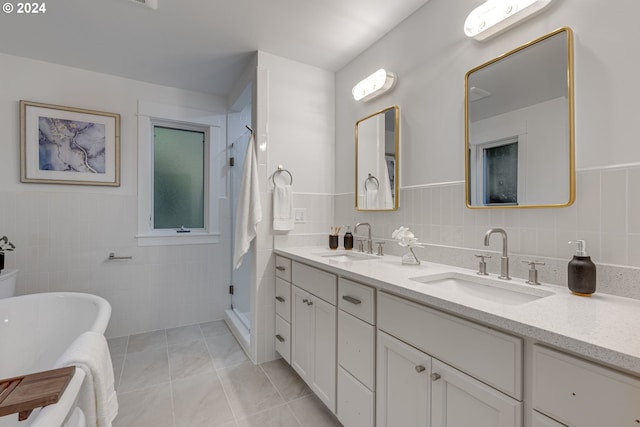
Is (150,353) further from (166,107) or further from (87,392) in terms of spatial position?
(166,107)

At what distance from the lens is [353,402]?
1.37 m

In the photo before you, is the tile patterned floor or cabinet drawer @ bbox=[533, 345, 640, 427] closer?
cabinet drawer @ bbox=[533, 345, 640, 427]

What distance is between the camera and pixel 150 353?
2.38m

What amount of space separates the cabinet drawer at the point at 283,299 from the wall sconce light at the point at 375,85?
1480 mm

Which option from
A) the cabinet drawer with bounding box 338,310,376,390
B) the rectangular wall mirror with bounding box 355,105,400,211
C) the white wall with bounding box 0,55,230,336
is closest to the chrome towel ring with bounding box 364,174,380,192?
the rectangular wall mirror with bounding box 355,105,400,211

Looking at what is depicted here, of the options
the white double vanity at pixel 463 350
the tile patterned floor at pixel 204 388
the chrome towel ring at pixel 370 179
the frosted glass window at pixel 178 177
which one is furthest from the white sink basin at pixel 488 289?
the frosted glass window at pixel 178 177

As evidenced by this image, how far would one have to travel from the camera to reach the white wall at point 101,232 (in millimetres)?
2342

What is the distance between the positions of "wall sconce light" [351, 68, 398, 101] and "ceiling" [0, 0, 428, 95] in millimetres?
317

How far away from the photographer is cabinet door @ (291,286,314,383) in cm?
→ 176

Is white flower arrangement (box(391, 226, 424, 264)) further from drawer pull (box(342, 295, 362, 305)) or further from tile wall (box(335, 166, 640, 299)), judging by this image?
drawer pull (box(342, 295, 362, 305))

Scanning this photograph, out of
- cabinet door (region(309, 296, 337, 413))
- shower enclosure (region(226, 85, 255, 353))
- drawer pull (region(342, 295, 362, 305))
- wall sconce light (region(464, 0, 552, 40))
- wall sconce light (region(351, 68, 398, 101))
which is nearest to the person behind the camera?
wall sconce light (region(464, 0, 552, 40))

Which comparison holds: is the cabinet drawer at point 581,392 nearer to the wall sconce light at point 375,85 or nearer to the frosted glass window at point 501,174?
the frosted glass window at point 501,174

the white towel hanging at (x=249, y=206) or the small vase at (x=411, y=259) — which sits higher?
the white towel hanging at (x=249, y=206)

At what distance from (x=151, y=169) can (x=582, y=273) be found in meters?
3.26
